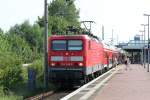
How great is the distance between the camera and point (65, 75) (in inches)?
1184

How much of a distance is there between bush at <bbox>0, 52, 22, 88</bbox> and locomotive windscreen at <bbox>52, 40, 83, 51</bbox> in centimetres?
307

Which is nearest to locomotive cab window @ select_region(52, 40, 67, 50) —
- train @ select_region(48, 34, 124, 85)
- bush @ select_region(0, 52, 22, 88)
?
train @ select_region(48, 34, 124, 85)

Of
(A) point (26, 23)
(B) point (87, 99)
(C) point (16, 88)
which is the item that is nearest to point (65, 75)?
(C) point (16, 88)

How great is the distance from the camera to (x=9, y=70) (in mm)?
31875

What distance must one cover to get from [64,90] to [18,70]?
351 cm

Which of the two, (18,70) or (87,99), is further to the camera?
(18,70)

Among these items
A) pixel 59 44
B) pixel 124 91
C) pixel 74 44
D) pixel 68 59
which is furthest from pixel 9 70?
pixel 124 91

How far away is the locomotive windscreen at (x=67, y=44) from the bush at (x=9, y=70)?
3067 millimetres

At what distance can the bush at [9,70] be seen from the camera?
3134cm

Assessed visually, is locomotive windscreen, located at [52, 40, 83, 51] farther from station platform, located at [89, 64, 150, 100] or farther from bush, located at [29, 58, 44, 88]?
bush, located at [29, 58, 44, 88]

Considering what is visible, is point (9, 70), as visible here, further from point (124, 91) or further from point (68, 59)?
point (124, 91)

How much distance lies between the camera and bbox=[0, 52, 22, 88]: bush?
3134 centimetres

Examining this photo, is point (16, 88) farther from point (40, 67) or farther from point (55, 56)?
point (40, 67)

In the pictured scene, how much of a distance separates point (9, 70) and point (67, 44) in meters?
3.99
